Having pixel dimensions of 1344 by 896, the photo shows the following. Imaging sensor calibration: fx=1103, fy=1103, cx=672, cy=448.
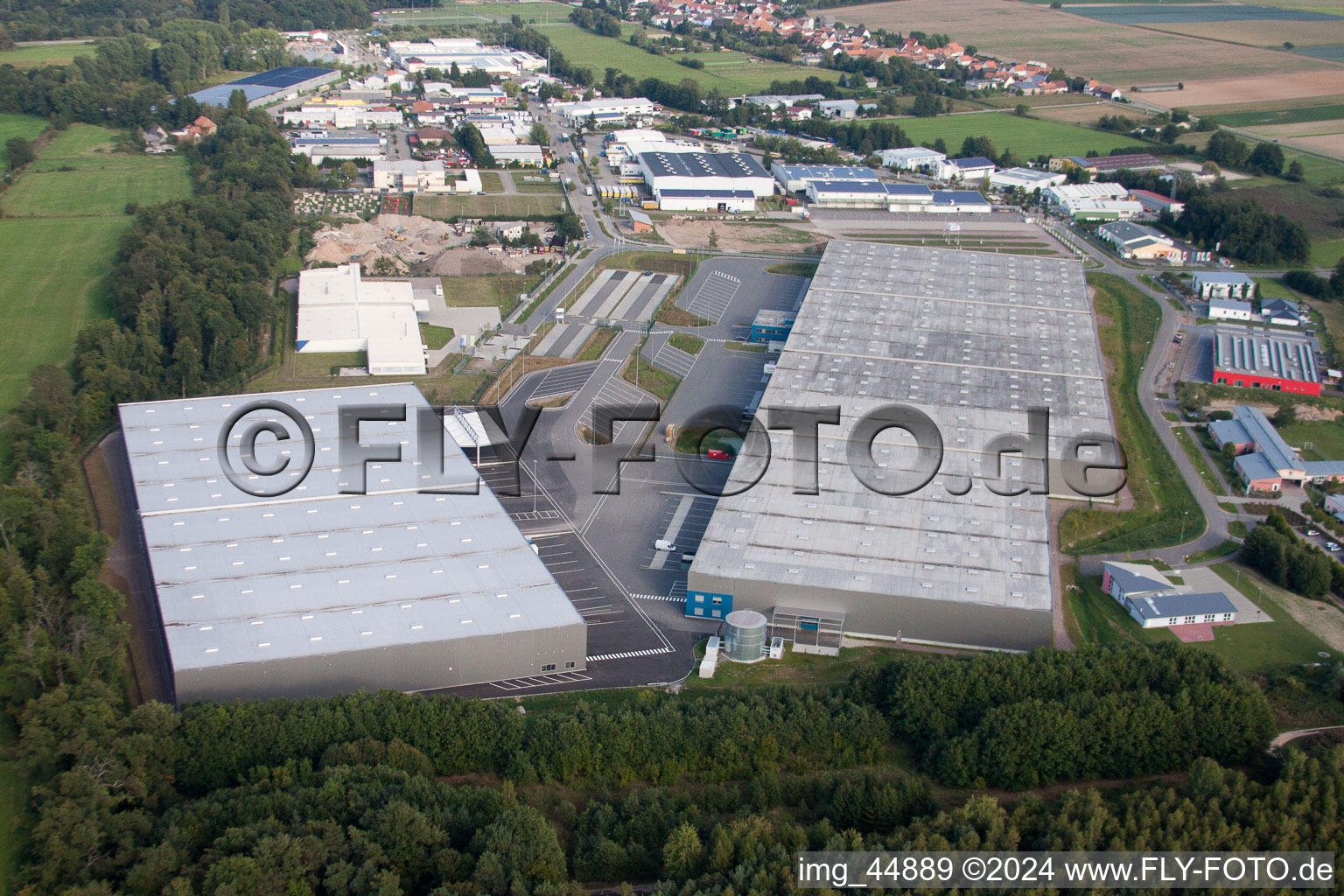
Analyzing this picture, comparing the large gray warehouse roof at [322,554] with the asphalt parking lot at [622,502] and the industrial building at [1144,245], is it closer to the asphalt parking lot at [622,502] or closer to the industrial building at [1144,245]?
the asphalt parking lot at [622,502]

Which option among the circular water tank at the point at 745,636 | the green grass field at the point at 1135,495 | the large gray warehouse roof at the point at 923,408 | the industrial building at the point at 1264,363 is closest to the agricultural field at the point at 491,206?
the large gray warehouse roof at the point at 923,408

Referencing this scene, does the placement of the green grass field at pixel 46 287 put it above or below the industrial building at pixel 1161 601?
below

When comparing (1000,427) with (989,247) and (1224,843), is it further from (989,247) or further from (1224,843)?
(989,247)

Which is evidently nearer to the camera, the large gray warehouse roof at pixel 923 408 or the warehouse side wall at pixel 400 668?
the warehouse side wall at pixel 400 668

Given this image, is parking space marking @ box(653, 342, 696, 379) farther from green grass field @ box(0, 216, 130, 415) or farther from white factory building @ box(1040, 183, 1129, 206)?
white factory building @ box(1040, 183, 1129, 206)

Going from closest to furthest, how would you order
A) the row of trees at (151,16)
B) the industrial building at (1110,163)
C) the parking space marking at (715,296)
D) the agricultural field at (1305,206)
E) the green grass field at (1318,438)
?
the green grass field at (1318,438), the parking space marking at (715,296), the agricultural field at (1305,206), the industrial building at (1110,163), the row of trees at (151,16)

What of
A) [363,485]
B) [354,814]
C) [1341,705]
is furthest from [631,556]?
[1341,705]

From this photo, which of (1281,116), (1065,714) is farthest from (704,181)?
(1281,116)

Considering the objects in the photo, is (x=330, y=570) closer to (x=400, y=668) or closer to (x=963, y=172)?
(x=400, y=668)
